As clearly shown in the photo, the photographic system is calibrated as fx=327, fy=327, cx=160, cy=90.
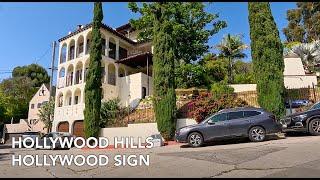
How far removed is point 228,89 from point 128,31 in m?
24.3

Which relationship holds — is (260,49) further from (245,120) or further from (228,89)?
(245,120)

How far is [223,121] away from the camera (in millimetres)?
15500

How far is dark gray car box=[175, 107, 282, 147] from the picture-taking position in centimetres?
1518

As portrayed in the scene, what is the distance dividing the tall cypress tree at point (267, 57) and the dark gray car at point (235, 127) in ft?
15.3

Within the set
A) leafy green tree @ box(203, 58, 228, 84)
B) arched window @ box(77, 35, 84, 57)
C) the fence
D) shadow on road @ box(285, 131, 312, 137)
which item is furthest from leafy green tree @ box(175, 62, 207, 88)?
shadow on road @ box(285, 131, 312, 137)

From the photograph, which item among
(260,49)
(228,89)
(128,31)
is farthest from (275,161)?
(128,31)

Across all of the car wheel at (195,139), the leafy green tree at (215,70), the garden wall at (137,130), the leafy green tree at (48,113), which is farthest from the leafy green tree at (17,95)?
the car wheel at (195,139)

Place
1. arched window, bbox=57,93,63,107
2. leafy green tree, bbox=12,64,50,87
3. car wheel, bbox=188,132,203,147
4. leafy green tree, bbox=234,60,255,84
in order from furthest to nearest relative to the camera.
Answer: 1. leafy green tree, bbox=12,64,50,87
2. arched window, bbox=57,93,63,107
3. leafy green tree, bbox=234,60,255,84
4. car wheel, bbox=188,132,203,147

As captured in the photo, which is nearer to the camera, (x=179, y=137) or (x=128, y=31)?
(x=179, y=137)

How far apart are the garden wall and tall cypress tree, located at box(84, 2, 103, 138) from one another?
121 centimetres

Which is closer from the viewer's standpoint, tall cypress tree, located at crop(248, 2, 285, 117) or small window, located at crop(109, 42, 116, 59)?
tall cypress tree, located at crop(248, 2, 285, 117)

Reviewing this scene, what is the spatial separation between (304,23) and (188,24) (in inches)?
968

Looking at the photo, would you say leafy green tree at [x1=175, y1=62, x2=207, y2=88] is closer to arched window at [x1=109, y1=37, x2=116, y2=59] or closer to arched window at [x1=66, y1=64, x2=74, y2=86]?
arched window at [x1=109, y1=37, x2=116, y2=59]

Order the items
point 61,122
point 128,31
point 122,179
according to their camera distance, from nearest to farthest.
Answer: point 122,179 → point 61,122 → point 128,31
